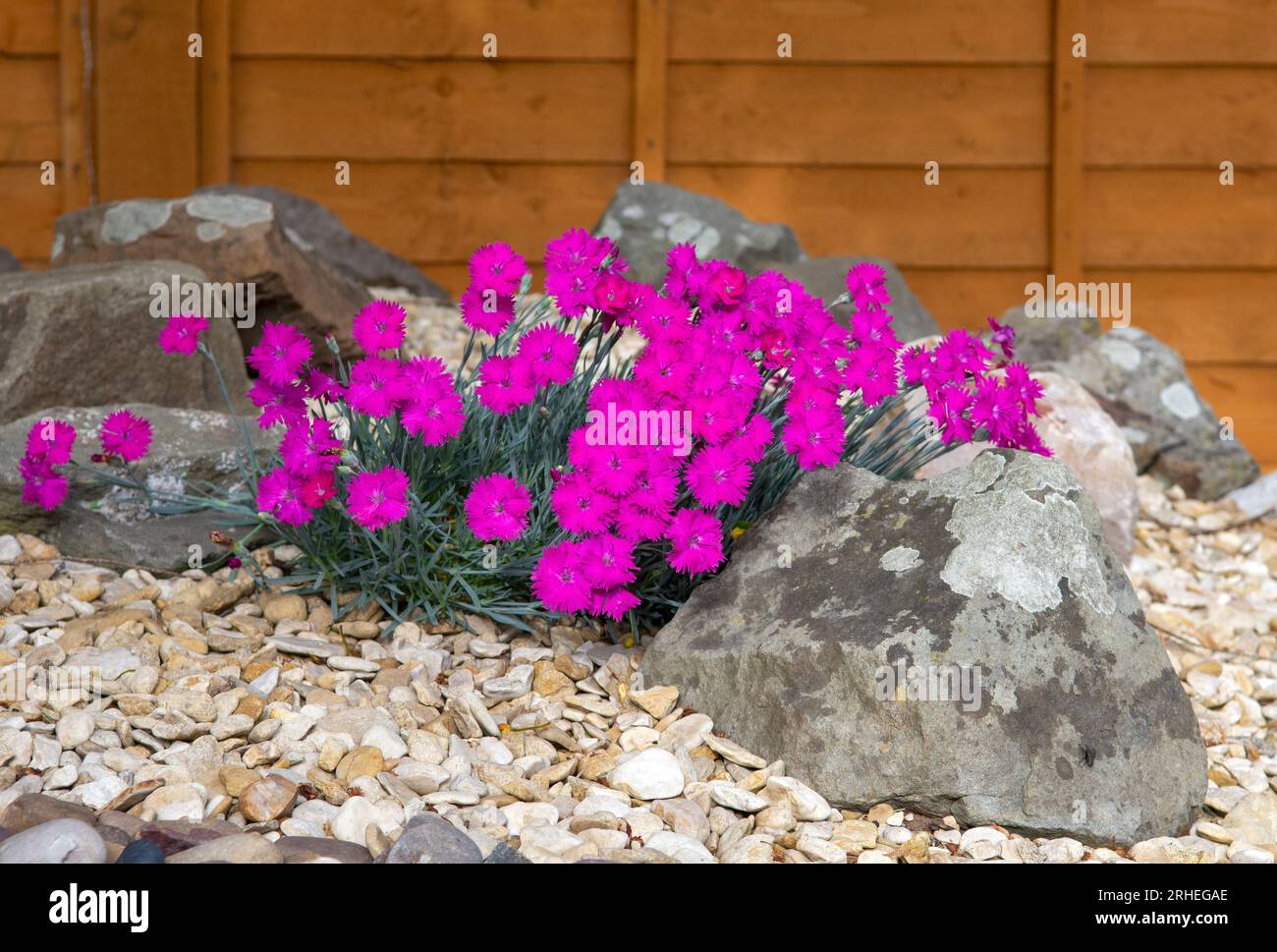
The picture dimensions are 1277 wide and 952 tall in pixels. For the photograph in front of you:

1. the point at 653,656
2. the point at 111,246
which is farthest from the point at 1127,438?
the point at 111,246

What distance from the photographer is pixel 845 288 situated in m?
4.27

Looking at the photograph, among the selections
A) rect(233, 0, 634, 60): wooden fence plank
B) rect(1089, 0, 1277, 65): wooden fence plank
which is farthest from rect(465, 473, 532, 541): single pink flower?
rect(1089, 0, 1277, 65): wooden fence plank

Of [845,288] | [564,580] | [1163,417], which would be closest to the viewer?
[564,580]

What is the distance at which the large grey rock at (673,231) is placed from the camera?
448cm

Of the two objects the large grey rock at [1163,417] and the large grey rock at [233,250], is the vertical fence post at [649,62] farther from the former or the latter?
the large grey rock at [1163,417]

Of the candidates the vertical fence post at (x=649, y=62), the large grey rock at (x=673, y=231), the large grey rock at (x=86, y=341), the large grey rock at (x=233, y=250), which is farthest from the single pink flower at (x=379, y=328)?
the vertical fence post at (x=649, y=62)

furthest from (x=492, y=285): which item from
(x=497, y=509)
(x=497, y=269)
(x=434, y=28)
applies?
(x=434, y=28)

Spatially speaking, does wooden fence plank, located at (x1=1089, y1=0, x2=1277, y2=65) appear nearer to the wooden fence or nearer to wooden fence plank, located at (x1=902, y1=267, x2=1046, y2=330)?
the wooden fence

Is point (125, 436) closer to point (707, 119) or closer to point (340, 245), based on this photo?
point (340, 245)

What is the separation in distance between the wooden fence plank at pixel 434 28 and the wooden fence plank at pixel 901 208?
586mm

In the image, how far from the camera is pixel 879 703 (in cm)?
195

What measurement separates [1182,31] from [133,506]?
420cm

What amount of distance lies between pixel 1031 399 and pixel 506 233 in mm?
2828

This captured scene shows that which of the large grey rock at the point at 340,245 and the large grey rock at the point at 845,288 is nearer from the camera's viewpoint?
the large grey rock at the point at 845,288
